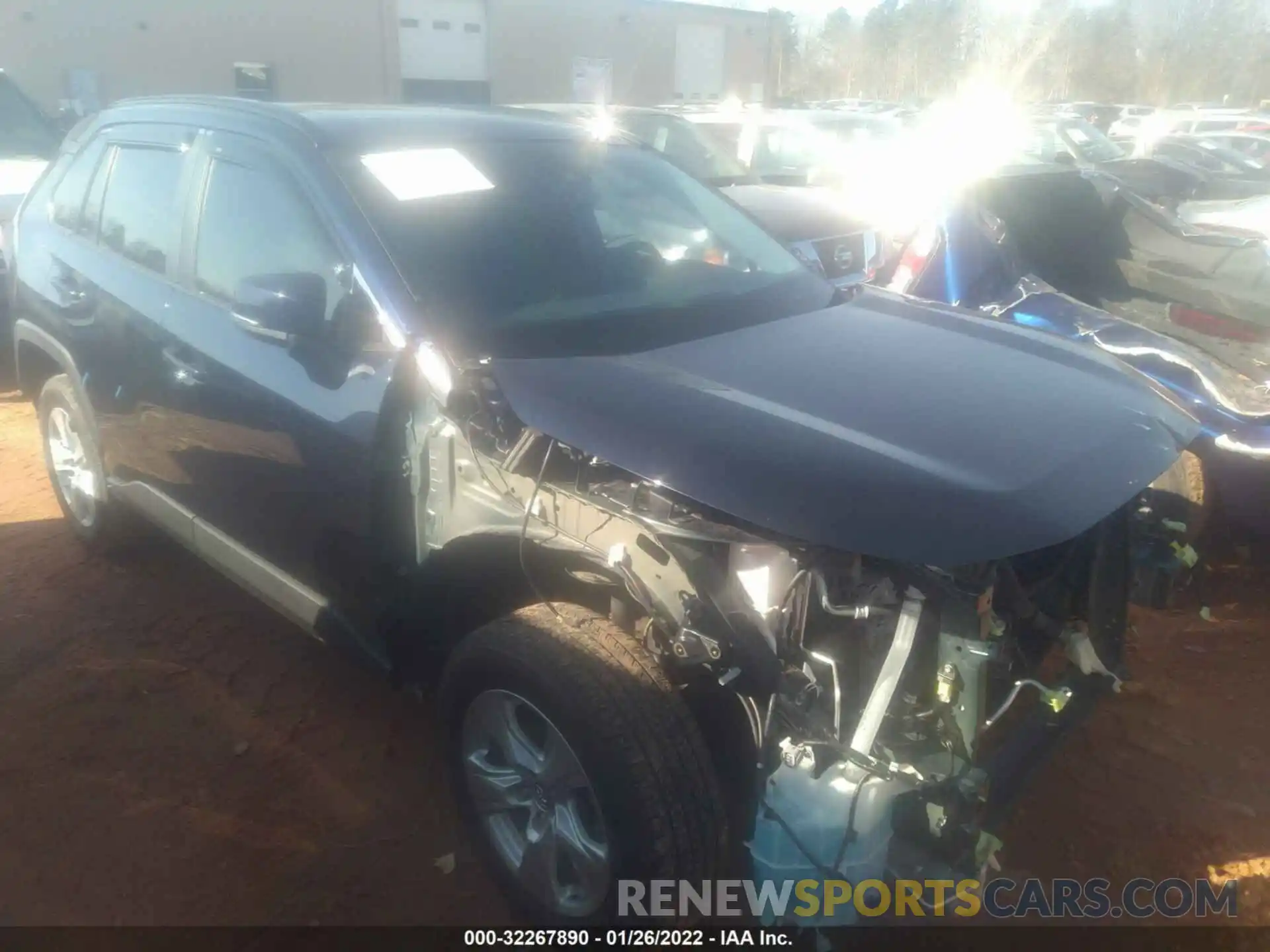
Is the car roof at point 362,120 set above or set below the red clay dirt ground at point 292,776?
above

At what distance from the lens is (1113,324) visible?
4090mm

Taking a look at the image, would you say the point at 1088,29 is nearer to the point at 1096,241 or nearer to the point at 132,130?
the point at 1096,241

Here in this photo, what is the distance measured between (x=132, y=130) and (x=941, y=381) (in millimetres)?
3135

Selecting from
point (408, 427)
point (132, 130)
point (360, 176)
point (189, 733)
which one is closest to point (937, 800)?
point (408, 427)

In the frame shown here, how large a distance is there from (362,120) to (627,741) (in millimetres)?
2099

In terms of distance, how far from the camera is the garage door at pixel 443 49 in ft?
82.6

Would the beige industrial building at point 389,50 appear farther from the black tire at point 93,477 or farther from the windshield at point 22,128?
the black tire at point 93,477

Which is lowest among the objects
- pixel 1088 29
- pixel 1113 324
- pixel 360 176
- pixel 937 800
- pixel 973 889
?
pixel 973 889

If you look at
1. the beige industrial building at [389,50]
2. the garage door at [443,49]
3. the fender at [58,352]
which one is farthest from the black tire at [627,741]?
the garage door at [443,49]

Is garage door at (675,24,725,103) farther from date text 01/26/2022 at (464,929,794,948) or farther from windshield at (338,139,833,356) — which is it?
date text 01/26/2022 at (464,929,794,948)

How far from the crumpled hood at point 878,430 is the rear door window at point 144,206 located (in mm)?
1624

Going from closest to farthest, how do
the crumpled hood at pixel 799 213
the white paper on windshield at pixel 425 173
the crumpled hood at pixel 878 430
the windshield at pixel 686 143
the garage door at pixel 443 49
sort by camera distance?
the crumpled hood at pixel 878 430, the white paper on windshield at pixel 425 173, the crumpled hood at pixel 799 213, the windshield at pixel 686 143, the garage door at pixel 443 49

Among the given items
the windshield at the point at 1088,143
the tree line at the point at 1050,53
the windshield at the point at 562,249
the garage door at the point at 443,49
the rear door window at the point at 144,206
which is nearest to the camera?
the windshield at the point at 562,249

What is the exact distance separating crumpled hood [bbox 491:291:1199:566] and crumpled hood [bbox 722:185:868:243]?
3.24 metres
